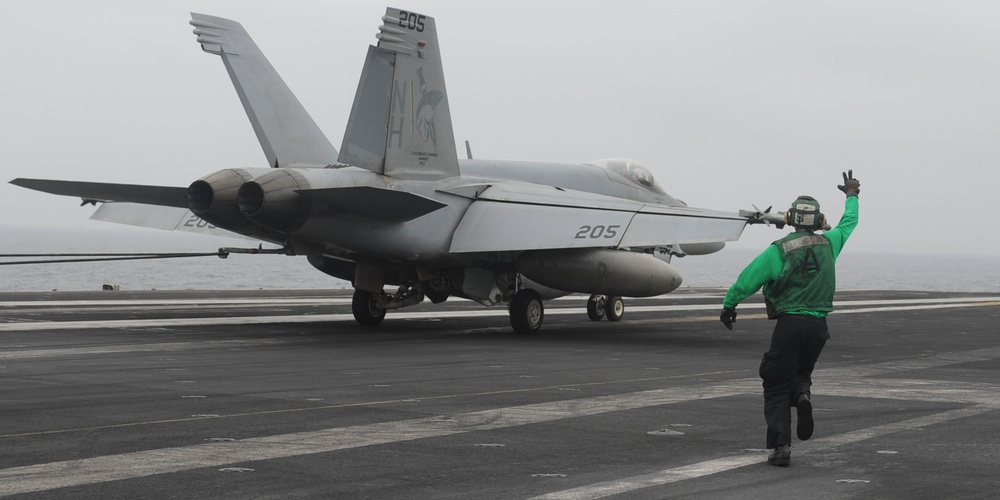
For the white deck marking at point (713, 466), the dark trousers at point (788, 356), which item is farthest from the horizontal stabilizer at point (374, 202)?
the dark trousers at point (788, 356)

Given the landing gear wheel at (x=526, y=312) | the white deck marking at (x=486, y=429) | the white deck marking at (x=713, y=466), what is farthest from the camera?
the landing gear wheel at (x=526, y=312)

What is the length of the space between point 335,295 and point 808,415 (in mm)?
32252

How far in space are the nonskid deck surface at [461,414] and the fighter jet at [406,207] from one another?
1218 millimetres

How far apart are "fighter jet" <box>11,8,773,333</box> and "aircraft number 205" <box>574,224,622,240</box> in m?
0.03

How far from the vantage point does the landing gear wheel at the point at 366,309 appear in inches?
928

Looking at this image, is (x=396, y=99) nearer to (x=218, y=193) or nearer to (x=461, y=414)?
(x=218, y=193)

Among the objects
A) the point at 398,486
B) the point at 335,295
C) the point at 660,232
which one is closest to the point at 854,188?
the point at 398,486

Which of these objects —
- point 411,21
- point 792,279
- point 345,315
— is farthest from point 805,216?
point 345,315

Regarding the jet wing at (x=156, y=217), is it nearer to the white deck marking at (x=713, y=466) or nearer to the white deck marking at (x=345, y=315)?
the white deck marking at (x=345, y=315)

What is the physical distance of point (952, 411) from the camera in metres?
11.8

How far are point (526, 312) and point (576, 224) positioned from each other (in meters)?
2.16

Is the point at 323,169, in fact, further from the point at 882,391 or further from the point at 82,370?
the point at 882,391

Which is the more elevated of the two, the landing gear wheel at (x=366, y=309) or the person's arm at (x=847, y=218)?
the person's arm at (x=847, y=218)

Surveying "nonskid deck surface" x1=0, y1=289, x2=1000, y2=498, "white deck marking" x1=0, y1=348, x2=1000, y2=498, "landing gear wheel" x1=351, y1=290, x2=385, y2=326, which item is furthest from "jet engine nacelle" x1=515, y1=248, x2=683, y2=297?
"white deck marking" x1=0, y1=348, x2=1000, y2=498
